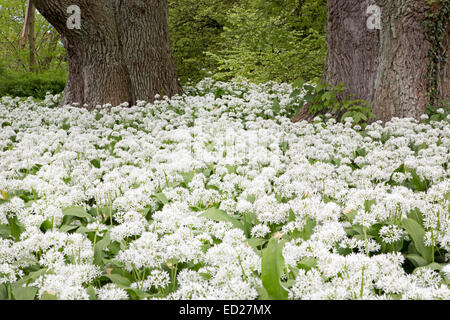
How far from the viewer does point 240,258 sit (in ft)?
5.79

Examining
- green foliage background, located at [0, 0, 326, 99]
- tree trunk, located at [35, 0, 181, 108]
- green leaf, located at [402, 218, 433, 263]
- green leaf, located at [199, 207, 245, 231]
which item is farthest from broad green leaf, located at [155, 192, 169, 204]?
green foliage background, located at [0, 0, 326, 99]

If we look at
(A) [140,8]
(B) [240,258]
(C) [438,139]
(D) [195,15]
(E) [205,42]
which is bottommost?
(B) [240,258]

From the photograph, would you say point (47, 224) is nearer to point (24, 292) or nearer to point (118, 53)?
point (24, 292)

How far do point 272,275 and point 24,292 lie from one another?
1143mm

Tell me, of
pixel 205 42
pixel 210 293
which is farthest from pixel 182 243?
pixel 205 42

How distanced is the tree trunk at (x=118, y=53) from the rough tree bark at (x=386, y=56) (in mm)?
3506

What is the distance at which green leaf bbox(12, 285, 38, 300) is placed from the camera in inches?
68.6

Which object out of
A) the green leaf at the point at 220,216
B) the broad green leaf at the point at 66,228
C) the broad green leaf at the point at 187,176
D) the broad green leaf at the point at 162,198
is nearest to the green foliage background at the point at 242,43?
the broad green leaf at the point at 187,176

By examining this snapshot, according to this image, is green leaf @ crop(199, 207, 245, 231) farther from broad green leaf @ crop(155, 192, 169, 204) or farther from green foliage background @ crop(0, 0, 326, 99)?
green foliage background @ crop(0, 0, 326, 99)

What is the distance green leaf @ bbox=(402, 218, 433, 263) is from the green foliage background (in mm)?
7808

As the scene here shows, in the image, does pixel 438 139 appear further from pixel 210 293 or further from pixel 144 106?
pixel 144 106

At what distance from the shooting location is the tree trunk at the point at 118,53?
690cm

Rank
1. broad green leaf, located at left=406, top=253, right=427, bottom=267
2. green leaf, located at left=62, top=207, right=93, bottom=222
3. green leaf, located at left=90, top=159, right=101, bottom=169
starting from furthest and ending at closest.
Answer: green leaf, located at left=90, top=159, right=101, bottom=169, green leaf, located at left=62, top=207, right=93, bottom=222, broad green leaf, located at left=406, top=253, right=427, bottom=267
